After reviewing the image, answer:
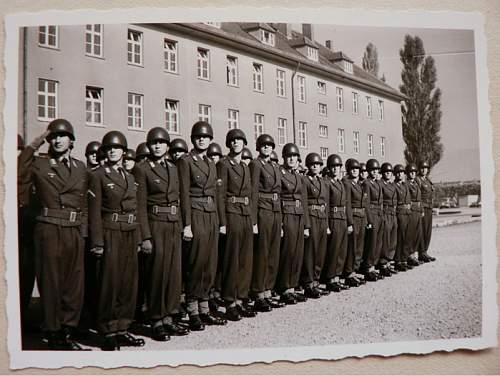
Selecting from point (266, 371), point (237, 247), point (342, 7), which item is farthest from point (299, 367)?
point (342, 7)

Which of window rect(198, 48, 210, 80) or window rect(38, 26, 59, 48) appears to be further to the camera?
window rect(198, 48, 210, 80)

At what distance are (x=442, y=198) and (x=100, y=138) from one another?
220cm

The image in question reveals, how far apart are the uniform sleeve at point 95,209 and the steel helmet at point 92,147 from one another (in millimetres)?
118

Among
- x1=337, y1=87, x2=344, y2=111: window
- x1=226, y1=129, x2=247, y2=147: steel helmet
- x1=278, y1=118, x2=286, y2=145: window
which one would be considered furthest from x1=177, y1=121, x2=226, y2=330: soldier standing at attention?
x1=337, y1=87, x2=344, y2=111: window

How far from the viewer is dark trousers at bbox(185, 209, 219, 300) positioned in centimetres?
282

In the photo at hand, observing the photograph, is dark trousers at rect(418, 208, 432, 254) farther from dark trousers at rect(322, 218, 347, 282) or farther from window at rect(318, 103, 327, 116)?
window at rect(318, 103, 327, 116)

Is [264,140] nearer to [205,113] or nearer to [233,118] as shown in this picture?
[233,118]

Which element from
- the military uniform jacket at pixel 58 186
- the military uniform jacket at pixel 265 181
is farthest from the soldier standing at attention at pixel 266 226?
the military uniform jacket at pixel 58 186

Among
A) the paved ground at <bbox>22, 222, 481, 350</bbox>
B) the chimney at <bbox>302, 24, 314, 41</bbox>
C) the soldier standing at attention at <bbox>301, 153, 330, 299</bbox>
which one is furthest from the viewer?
the soldier standing at attention at <bbox>301, 153, 330, 299</bbox>

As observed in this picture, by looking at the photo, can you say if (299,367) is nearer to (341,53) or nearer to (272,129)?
(272,129)

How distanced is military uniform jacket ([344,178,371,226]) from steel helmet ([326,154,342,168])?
313 mm

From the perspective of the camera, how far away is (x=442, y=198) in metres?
3.15

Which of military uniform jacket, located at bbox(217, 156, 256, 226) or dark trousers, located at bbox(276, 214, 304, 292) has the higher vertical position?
military uniform jacket, located at bbox(217, 156, 256, 226)

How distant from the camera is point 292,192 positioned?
3.21m
